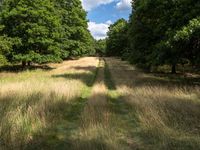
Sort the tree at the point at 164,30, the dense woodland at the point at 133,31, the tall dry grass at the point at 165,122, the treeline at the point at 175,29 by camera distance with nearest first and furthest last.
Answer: the tall dry grass at the point at 165,122 < the treeline at the point at 175,29 < the tree at the point at 164,30 < the dense woodland at the point at 133,31

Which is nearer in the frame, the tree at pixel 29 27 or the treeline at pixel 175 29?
the treeline at pixel 175 29

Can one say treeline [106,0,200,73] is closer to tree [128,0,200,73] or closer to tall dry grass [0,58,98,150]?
tree [128,0,200,73]

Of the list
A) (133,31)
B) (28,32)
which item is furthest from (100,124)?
(28,32)

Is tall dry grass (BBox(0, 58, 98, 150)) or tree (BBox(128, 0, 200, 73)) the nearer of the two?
tall dry grass (BBox(0, 58, 98, 150))

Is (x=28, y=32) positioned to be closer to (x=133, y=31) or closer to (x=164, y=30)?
(x=133, y=31)

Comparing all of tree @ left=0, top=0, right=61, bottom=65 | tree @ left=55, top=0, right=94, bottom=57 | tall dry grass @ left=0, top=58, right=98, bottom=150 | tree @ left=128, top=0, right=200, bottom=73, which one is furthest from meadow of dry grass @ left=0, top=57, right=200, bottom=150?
tree @ left=55, top=0, right=94, bottom=57

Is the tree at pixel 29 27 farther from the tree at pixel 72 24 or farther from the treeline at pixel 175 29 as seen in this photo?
the tree at pixel 72 24

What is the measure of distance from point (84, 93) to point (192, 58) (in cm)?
742

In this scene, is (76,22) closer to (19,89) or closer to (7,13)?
(7,13)

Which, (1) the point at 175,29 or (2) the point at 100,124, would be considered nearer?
(2) the point at 100,124

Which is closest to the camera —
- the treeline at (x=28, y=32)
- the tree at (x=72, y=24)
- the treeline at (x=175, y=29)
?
the treeline at (x=175, y=29)

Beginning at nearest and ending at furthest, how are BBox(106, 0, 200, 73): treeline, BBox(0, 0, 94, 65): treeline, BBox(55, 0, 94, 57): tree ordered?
BBox(106, 0, 200, 73): treeline < BBox(0, 0, 94, 65): treeline < BBox(55, 0, 94, 57): tree

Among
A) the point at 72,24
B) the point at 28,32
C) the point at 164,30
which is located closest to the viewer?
the point at 164,30

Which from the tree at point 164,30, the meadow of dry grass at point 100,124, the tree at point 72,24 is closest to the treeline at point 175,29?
the tree at point 164,30
